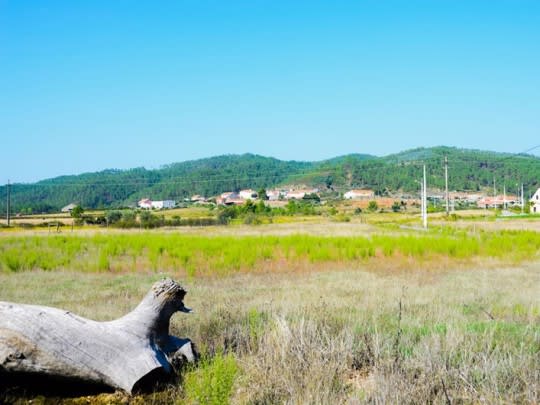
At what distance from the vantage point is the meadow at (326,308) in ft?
13.5

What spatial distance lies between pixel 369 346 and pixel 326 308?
105 inches

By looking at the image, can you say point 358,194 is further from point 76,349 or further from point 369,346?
point 76,349

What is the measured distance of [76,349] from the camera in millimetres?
4363

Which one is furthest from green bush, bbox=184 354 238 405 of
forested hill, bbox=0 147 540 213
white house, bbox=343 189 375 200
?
forested hill, bbox=0 147 540 213

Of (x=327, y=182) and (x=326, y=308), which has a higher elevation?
(x=327, y=182)

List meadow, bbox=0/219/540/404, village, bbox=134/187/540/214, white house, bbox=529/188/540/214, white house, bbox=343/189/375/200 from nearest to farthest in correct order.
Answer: meadow, bbox=0/219/540/404
white house, bbox=529/188/540/214
village, bbox=134/187/540/214
white house, bbox=343/189/375/200

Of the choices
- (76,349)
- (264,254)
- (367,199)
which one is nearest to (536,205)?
(367,199)

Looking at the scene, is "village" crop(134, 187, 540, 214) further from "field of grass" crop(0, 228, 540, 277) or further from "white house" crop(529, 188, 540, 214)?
"field of grass" crop(0, 228, 540, 277)

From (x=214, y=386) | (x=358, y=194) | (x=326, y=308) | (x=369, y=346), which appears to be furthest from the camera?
(x=358, y=194)

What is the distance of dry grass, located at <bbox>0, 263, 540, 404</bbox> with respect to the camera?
13.1 ft

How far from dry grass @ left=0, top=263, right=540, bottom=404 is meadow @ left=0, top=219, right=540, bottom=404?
0.02 m

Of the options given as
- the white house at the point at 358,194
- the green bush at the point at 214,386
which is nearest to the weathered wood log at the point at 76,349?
the green bush at the point at 214,386

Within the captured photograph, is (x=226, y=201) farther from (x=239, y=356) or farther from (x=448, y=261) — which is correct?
(x=239, y=356)

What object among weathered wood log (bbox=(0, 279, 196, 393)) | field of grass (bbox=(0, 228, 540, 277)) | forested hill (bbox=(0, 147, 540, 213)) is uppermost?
forested hill (bbox=(0, 147, 540, 213))
